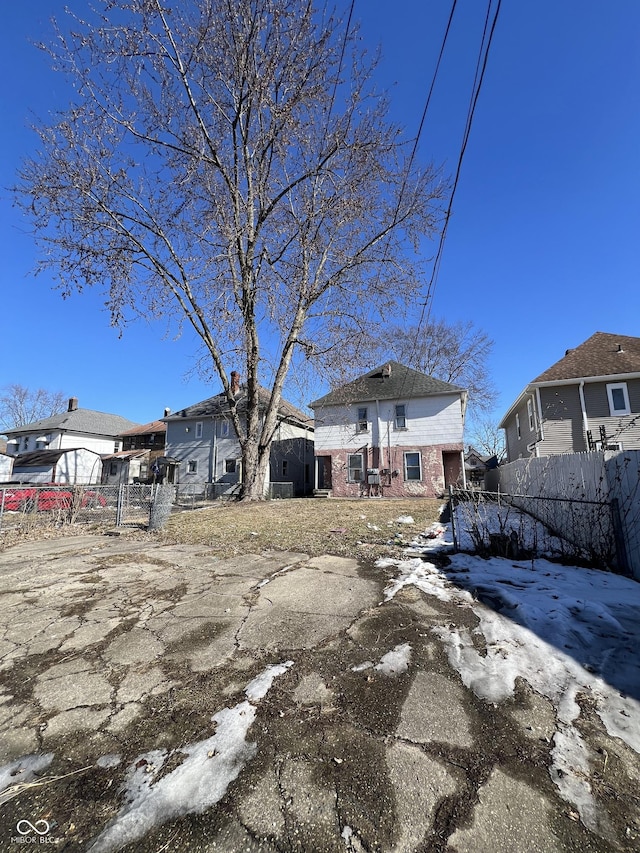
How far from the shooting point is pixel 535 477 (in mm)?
9094

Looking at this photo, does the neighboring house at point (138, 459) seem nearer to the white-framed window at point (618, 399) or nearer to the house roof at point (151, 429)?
the house roof at point (151, 429)

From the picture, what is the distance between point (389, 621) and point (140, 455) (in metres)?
30.1

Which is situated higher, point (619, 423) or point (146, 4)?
point (146, 4)

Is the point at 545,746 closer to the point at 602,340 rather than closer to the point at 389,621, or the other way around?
the point at 389,621

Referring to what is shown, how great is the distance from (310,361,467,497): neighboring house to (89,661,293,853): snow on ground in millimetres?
16721

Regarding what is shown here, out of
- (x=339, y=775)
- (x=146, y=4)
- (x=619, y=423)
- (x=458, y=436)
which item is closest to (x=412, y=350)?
(x=458, y=436)

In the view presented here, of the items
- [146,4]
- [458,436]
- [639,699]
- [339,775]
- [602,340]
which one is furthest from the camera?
[458,436]

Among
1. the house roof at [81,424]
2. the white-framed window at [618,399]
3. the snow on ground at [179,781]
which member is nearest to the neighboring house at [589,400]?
the white-framed window at [618,399]

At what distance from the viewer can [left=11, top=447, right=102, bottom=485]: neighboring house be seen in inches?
1029

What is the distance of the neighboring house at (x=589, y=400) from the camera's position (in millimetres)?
14180

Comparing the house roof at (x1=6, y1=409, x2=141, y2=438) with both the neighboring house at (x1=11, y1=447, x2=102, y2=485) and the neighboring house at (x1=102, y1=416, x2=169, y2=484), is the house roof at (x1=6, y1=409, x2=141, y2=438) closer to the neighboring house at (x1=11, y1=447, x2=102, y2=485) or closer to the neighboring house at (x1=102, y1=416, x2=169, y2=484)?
the neighboring house at (x1=102, y1=416, x2=169, y2=484)

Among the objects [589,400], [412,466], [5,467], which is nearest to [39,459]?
[5,467]

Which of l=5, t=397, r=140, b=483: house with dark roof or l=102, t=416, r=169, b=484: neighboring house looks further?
l=5, t=397, r=140, b=483: house with dark roof

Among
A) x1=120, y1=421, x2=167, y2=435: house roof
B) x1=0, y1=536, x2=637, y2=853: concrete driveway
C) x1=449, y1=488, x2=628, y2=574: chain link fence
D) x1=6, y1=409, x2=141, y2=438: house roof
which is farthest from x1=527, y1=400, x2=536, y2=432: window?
x1=6, y1=409, x2=141, y2=438: house roof
